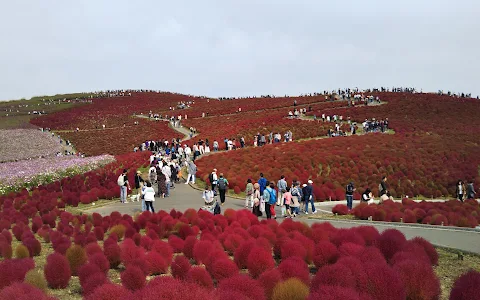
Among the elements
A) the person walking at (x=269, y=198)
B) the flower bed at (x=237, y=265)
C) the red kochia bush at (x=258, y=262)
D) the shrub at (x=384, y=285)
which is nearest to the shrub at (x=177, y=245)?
the flower bed at (x=237, y=265)

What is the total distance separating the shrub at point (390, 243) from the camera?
35.0 feet

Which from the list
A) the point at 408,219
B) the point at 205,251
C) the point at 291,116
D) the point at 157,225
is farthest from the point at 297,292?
the point at 291,116

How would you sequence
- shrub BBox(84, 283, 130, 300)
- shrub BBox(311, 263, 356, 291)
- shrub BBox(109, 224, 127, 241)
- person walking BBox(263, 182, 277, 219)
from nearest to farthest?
shrub BBox(84, 283, 130, 300)
shrub BBox(311, 263, 356, 291)
shrub BBox(109, 224, 127, 241)
person walking BBox(263, 182, 277, 219)

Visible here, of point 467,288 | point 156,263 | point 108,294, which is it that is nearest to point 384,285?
point 467,288

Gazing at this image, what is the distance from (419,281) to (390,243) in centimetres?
248

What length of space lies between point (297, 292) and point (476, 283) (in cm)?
296

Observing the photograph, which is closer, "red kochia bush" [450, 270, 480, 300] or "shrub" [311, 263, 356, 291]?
"red kochia bush" [450, 270, 480, 300]

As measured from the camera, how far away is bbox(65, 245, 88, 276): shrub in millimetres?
10617

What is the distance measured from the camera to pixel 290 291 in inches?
296

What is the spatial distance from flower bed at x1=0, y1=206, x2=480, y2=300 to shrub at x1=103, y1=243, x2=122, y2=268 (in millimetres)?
27

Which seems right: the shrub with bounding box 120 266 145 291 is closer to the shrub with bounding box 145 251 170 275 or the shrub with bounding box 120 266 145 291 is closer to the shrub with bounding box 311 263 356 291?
the shrub with bounding box 145 251 170 275

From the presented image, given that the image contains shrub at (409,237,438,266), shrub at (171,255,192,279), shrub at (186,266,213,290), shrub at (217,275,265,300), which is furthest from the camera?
shrub at (409,237,438,266)

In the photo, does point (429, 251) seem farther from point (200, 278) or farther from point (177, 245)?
point (177, 245)

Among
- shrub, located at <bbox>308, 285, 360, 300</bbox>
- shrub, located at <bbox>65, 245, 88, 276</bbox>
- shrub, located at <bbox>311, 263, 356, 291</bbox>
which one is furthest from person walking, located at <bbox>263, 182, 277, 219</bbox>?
shrub, located at <bbox>308, 285, 360, 300</bbox>
